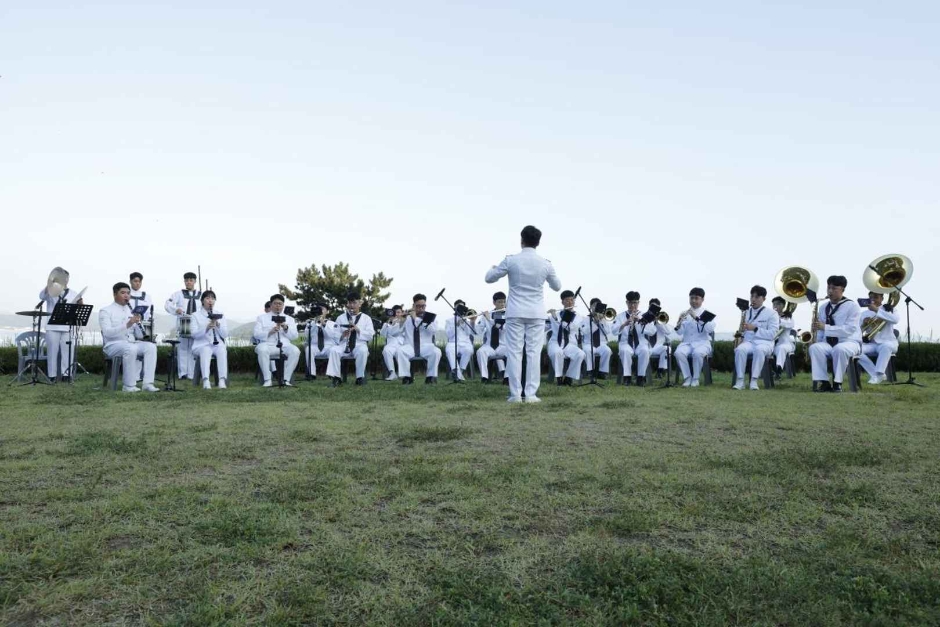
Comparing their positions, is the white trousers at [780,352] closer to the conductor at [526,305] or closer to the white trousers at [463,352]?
the conductor at [526,305]

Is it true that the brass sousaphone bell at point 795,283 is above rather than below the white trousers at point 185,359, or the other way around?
above

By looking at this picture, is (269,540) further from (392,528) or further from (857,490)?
(857,490)

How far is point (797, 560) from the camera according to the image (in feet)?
9.42

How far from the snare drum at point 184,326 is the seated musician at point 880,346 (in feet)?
40.3

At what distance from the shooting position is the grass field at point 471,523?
96.7 inches

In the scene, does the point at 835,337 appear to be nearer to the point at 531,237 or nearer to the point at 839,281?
the point at 839,281

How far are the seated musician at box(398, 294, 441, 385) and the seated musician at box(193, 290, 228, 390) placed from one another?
11.3 feet

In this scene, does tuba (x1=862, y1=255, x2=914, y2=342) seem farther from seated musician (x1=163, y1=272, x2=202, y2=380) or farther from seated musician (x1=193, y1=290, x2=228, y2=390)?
seated musician (x1=163, y1=272, x2=202, y2=380)

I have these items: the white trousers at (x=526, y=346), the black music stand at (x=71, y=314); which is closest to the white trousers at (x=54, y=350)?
the black music stand at (x=71, y=314)

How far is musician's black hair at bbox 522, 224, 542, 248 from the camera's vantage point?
9.36 m

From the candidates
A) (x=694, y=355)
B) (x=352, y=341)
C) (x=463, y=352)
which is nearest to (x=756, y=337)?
(x=694, y=355)

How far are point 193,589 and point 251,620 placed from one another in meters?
0.38

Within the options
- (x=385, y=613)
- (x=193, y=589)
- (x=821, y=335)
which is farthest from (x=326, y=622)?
(x=821, y=335)

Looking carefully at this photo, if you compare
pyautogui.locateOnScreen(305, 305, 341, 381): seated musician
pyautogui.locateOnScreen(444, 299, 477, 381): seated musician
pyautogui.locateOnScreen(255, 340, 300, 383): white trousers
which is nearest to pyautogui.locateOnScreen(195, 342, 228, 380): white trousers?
pyautogui.locateOnScreen(255, 340, 300, 383): white trousers
